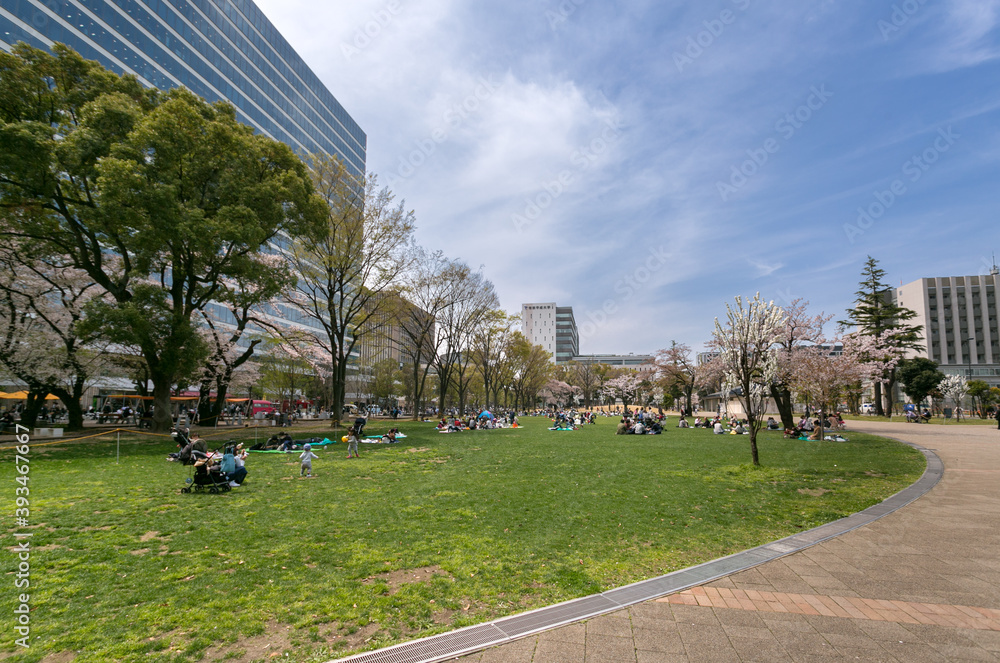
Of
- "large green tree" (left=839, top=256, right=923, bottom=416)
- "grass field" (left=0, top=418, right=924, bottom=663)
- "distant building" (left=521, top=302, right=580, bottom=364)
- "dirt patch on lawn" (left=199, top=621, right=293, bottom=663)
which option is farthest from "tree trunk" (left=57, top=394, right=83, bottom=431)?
"distant building" (left=521, top=302, right=580, bottom=364)

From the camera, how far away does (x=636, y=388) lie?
8850 cm

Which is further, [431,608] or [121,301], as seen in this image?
[121,301]

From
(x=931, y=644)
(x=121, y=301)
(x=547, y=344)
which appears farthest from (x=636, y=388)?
(x=931, y=644)

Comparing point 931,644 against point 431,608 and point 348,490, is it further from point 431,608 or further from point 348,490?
point 348,490

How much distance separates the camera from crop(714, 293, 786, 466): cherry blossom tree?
13.9m

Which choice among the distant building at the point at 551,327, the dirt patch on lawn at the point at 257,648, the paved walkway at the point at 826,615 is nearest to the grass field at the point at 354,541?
the dirt patch on lawn at the point at 257,648

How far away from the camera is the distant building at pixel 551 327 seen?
14875 centimetres

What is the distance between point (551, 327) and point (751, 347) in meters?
136

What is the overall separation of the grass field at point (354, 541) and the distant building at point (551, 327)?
5320 inches

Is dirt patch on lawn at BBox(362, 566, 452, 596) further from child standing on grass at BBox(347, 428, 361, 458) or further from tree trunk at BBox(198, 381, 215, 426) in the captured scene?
tree trunk at BBox(198, 381, 215, 426)

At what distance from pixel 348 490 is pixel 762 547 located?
822 centimetres

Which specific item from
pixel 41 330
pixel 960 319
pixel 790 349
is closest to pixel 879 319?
pixel 790 349

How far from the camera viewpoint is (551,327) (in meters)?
150

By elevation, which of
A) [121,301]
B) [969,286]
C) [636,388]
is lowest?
[636,388]
